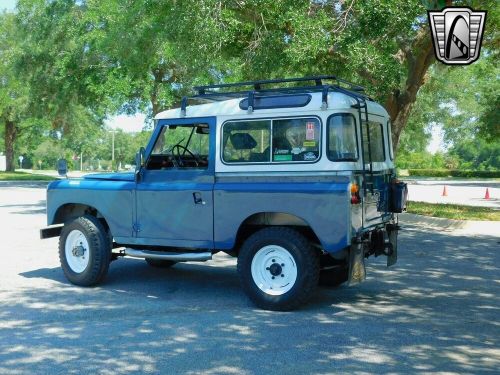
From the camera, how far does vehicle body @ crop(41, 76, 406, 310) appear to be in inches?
263

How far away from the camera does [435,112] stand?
45.9m

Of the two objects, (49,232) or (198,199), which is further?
(49,232)

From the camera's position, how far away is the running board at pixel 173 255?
7301 mm

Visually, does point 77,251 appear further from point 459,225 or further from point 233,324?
point 459,225

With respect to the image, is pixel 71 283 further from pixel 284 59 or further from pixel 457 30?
pixel 284 59

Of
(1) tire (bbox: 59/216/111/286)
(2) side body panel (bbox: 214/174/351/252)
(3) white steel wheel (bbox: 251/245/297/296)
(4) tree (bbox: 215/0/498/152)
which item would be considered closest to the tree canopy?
(4) tree (bbox: 215/0/498/152)

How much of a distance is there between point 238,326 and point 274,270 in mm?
894

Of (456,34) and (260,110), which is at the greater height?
(456,34)

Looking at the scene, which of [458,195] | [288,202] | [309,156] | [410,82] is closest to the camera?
[288,202]

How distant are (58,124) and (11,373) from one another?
139 ft

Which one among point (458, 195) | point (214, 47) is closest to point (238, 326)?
point (214, 47)

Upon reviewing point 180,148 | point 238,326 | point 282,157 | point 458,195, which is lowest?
point 238,326

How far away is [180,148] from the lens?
25.4ft

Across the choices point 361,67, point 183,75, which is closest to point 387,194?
point 361,67
